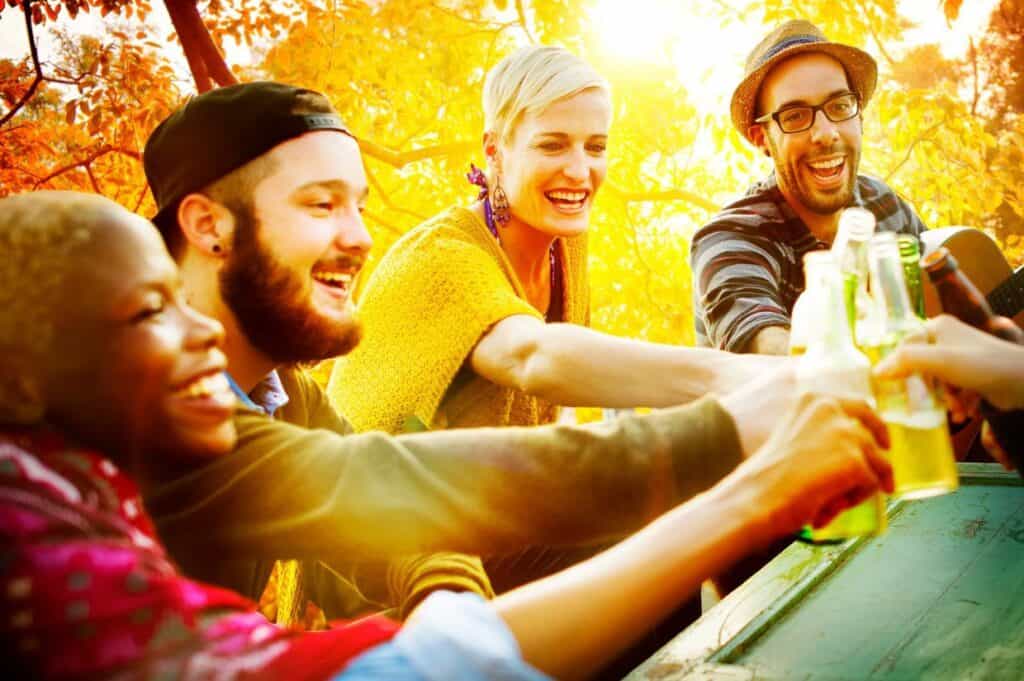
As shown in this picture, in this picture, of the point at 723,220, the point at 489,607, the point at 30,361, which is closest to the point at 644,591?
the point at 489,607

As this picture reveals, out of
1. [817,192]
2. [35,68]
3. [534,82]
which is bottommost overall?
[817,192]

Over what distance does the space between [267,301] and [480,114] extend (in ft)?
14.8

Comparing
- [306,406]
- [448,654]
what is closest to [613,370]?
[306,406]

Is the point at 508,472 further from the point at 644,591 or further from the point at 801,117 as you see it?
the point at 801,117

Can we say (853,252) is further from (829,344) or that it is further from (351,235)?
(351,235)

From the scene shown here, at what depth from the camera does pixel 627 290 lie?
6273 mm

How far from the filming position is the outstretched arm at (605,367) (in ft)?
5.69

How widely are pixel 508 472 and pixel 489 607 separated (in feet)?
0.77

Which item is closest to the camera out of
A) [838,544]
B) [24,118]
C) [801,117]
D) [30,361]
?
[30,361]

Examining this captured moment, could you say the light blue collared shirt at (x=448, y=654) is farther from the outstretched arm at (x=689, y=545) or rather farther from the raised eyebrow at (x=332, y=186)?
the raised eyebrow at (x=332, y=186)

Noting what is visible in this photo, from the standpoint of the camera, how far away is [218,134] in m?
1.61

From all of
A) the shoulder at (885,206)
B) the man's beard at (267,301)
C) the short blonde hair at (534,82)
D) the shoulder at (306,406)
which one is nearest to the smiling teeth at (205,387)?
the man's beard at (267,301)

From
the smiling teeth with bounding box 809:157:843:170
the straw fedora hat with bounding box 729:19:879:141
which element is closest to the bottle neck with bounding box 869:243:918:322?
the smiling teeth with bounding box 809:157:843:170

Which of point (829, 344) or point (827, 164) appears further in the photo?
point (827, 164)
